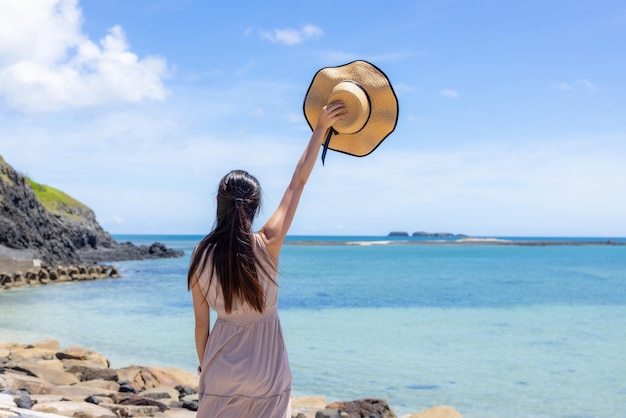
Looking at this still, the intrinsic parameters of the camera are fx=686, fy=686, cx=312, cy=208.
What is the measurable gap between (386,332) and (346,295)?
1113 cm

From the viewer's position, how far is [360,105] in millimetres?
2920

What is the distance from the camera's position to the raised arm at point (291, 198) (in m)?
2.56

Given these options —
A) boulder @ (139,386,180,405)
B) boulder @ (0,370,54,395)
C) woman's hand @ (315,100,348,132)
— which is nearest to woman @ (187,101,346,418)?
woman's hand @ (315,100,348,132)

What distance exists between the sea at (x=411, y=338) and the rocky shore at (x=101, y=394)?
1675mm

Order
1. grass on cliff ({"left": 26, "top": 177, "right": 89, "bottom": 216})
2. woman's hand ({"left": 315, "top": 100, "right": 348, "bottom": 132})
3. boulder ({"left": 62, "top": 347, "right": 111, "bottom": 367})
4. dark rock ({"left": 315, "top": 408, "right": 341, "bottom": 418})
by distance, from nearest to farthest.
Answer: woman's hand ({"left": 315, "top": 100, "right": 348, "bottom": 132}) < dark rock ({"left": 315, "top": 408, "right": 341, "bottom": 418}) < boulder ({"left": 62, "top": 347, "right": 111, "bottom": 367}) < grass on cliff ({"left": 26, "top": 177, "right": 89, "bottom": 216})

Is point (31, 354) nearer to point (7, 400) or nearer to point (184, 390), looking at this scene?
point (184, 390)

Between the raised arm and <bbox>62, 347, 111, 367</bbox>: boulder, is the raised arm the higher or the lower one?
the higher one

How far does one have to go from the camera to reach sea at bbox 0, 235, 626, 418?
10.8 m

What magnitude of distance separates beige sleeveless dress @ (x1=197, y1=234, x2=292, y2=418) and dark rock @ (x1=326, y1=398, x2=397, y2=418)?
225 inches

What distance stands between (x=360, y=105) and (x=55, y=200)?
77733mm

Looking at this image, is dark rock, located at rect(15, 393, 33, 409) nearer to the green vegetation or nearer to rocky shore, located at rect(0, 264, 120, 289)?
rocky shore, located at rect(0, 264, 120, 289)

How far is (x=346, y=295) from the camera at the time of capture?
28688mm

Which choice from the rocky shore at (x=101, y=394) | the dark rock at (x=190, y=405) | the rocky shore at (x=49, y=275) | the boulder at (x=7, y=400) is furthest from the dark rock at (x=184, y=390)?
the rocky shore at (x=49, y=275)

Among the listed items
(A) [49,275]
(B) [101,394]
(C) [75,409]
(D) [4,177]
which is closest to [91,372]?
(B) [101,394]
